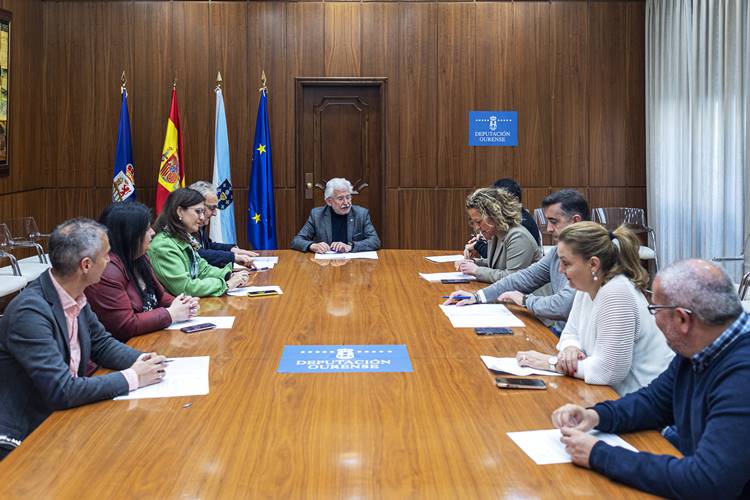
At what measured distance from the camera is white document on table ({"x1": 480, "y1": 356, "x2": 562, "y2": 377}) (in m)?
2.94

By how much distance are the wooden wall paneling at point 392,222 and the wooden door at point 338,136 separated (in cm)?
11

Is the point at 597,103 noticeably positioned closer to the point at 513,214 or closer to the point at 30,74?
the point at 513,214

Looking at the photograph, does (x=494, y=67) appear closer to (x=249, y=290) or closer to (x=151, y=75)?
(x=151, y=75)

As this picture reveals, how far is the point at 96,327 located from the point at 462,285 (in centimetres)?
242

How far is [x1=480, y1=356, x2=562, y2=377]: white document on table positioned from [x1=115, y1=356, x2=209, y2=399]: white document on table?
3.37 feet

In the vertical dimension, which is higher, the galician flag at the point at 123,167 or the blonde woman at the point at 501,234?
the galician flag at the point at 123,167

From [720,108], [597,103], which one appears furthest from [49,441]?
[597,103]

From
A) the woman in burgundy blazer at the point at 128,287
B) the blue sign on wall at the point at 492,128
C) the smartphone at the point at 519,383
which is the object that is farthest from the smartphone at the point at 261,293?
the blue sign on wall at the point at 492,128

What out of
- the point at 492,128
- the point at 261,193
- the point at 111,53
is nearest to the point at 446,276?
the point at 261,193

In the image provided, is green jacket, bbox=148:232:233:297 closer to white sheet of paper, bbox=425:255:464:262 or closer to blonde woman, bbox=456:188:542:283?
blonde woman, bbox=456:188:542:283

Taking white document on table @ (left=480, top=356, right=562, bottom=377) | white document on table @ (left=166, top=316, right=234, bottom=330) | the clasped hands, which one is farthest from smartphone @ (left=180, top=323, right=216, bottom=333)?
the clasped hands

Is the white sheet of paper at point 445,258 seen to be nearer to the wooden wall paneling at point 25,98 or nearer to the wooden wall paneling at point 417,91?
the wooden wall paneling at point 417,91

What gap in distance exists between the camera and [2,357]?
2.71m

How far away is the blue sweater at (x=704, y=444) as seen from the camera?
1.81 metres
